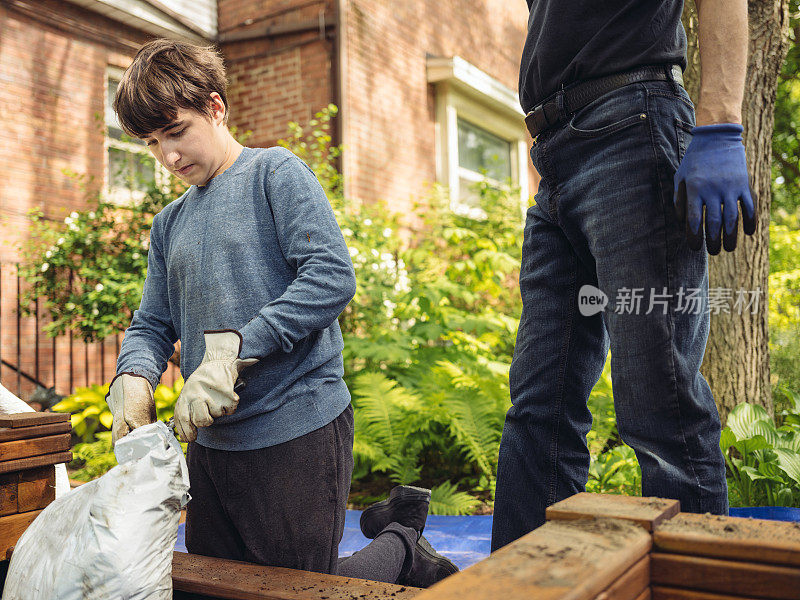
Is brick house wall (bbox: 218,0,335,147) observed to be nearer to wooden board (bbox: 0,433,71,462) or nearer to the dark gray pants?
wooden board (bbox: 0,433,71,462)

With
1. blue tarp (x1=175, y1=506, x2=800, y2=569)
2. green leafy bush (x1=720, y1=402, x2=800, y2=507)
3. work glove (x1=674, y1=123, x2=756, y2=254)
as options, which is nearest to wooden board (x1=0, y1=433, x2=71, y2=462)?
blue tarp (x1=175, y1=506, x2=800, y2=569)

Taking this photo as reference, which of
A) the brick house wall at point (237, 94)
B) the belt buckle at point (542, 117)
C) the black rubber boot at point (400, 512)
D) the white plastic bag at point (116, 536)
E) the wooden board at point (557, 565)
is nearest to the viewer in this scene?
the wooden board at point (557, 565)

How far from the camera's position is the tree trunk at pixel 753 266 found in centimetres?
411

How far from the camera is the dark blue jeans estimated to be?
1419 millimetres

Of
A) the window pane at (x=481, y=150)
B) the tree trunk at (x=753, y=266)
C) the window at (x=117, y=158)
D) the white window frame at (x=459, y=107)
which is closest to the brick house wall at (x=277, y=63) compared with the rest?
the window at (x=117, y=158)

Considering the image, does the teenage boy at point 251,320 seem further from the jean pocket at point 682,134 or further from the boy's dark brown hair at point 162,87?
the jean pocket at point 682,134

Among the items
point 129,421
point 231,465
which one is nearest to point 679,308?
point 231,465

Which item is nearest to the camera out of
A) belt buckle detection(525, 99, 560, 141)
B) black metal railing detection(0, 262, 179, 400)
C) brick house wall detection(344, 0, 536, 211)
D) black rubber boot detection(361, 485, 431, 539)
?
belt buckle detection(525, 99, 560, 141)

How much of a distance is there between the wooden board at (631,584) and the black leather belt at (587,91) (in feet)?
3.40

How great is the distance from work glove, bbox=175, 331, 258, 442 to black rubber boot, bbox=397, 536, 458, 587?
1094mm

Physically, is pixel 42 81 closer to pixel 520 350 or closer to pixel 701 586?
pixel 520 350

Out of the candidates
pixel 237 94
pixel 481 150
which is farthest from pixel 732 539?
pixel 481 150

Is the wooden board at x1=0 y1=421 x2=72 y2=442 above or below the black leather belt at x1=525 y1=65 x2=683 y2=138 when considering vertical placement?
below

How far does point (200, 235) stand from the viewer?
1.94 m
